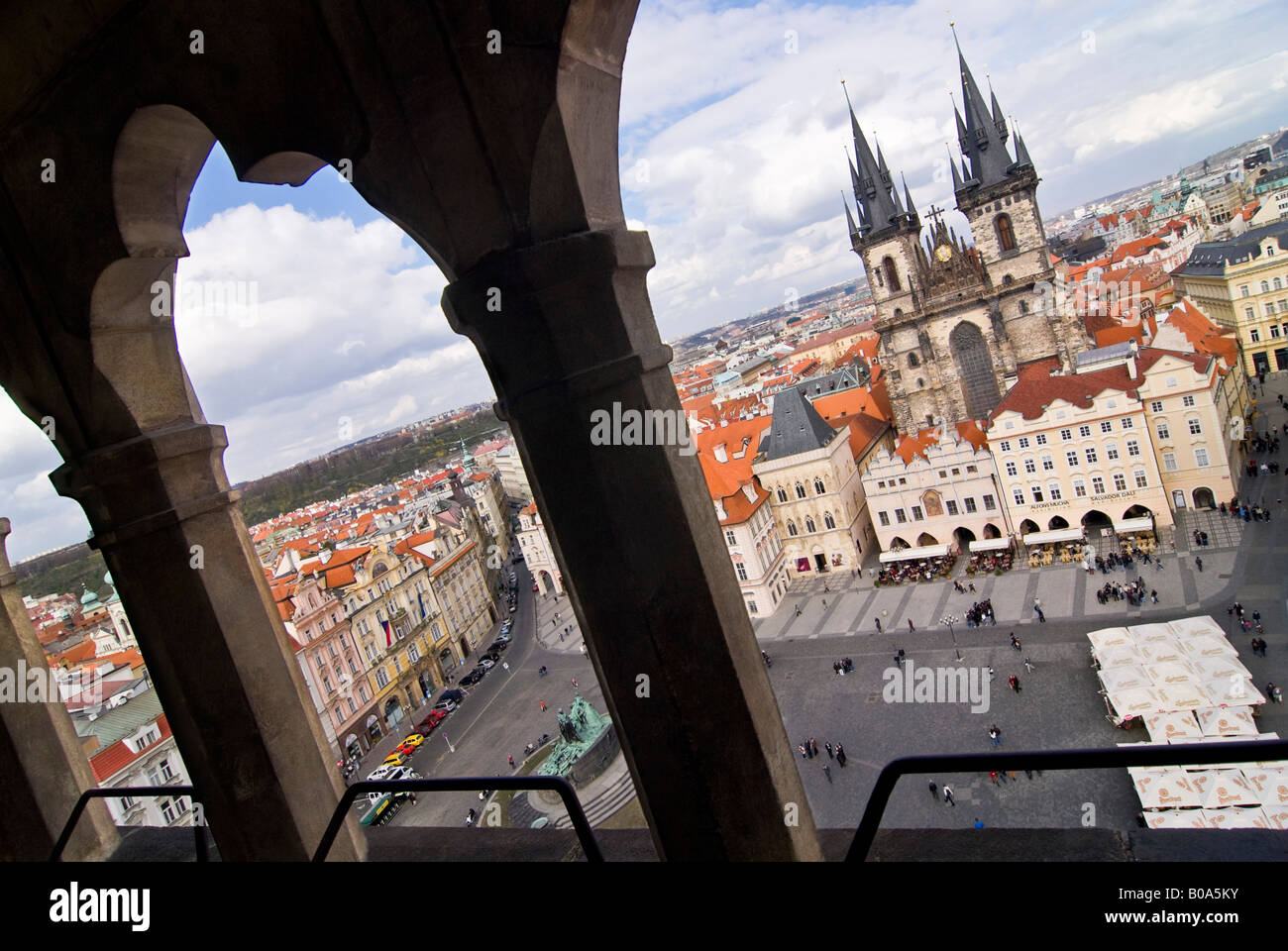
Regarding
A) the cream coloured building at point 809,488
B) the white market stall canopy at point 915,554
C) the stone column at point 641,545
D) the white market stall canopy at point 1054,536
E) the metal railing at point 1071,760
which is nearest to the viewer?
the metal railing at point 1071,760

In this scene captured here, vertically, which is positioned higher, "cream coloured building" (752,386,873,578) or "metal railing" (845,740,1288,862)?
"metal railing" (845,740,1288,862)

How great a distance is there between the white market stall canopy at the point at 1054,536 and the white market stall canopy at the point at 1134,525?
1.07m

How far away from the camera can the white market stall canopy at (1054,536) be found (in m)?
24.0

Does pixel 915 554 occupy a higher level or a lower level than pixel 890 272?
lower

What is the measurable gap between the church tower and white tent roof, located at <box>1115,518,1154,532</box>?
10.9 meters

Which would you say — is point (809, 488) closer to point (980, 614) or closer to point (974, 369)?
point (980, 614)

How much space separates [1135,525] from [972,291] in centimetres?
1408

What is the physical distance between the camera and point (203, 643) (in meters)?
3.27

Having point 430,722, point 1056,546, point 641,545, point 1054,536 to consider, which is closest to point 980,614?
point 1054,536

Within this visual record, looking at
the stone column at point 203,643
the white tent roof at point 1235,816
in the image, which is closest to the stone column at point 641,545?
the stone column at point 203,643

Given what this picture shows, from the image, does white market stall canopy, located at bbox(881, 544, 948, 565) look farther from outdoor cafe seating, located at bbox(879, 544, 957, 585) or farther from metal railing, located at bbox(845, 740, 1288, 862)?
metal railing, located at bbox(845, 740, 1288, 862)

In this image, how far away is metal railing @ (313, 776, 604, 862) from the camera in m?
1.71

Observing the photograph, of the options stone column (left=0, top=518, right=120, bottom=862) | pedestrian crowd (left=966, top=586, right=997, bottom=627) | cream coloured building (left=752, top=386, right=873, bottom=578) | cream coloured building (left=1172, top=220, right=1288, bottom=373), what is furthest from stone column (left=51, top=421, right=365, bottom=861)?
cream coloured building (left=1172, top=220, right=1288, bottom=373)

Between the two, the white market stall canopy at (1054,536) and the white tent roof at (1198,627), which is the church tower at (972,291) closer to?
the white market stall canopy at (1054,536)
